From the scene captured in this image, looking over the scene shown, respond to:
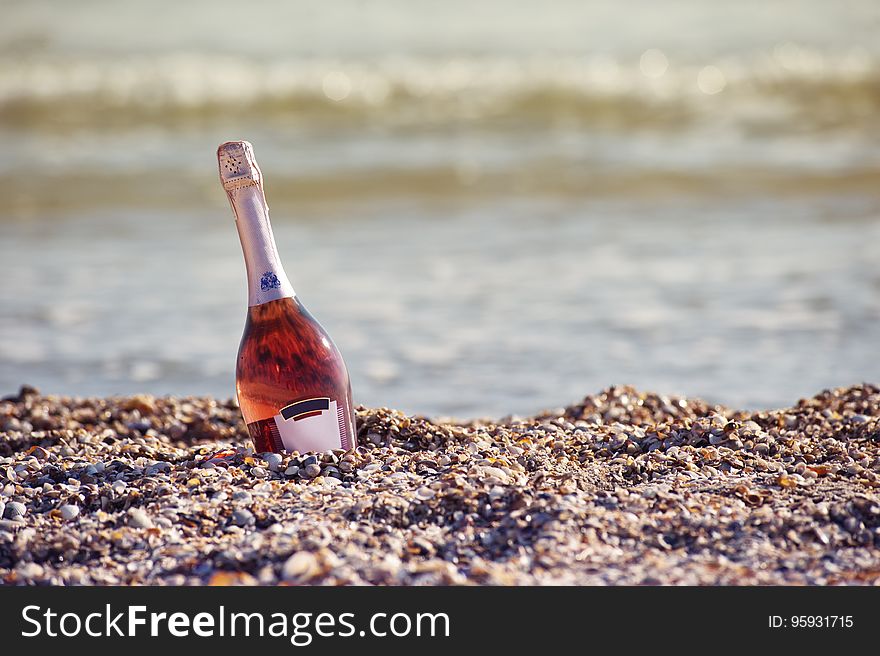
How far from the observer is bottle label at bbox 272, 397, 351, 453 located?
102 inches

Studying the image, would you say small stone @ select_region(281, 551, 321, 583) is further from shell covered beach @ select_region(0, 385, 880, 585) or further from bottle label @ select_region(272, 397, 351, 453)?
bottle label @ select_region(272, 397, 351, 453)

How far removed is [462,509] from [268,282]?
79 cm

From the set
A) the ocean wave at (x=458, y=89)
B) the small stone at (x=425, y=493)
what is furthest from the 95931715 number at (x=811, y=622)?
the ocean wave at (x=458, y=89)

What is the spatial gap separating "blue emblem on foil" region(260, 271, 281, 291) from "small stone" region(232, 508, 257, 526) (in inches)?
24.4

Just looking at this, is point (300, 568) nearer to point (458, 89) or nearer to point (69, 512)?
point (69, 512)

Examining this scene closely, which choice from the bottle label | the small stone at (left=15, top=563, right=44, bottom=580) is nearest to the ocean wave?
the bottle label

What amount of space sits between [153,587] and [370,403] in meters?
2.24

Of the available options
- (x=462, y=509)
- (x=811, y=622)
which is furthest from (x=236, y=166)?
(x=811, y=622)

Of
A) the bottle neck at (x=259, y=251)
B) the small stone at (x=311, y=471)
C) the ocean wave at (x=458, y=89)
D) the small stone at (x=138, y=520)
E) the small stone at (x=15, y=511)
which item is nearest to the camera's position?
the small stone at (x=138, y=520)

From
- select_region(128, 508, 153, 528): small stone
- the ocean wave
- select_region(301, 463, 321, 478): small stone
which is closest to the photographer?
select_region(128, 508, 153, 528): small stone

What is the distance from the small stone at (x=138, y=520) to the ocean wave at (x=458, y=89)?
400 inches

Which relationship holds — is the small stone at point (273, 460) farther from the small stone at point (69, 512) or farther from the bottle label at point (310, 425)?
the small stone at point (69, 512)

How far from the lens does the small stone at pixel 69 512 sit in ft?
7.68

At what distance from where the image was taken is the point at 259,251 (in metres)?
2.67
